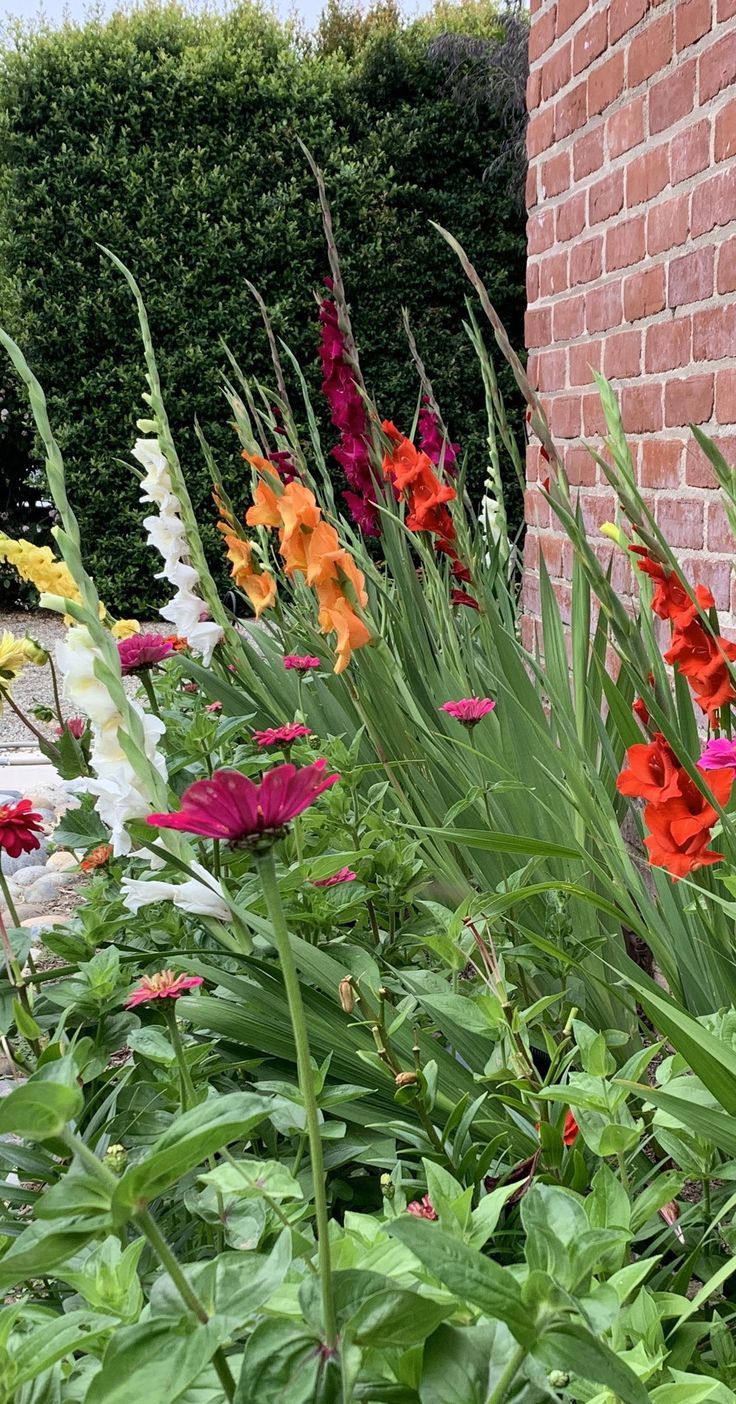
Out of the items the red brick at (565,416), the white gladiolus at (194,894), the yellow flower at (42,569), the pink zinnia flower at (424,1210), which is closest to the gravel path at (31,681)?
the yellow flower at (42,569)

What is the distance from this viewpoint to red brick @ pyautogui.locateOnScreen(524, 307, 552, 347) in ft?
8.03

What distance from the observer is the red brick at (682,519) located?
1765 millimetres

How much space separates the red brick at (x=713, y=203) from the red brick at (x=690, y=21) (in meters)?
0.23

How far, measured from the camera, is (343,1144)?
0.88 m

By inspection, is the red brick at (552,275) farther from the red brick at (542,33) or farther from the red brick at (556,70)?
the red brick at (542,33)

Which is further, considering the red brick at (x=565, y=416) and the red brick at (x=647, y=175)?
the red brick at (x=565, y=416)

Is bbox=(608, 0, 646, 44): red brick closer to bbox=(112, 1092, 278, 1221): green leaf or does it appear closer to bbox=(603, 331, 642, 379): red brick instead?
bbox=(603, 331, 642, 379): red brick

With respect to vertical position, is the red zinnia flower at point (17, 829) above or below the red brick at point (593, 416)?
below

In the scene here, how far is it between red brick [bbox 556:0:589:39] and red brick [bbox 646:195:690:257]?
596 mm

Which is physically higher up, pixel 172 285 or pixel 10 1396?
pixel 172 285

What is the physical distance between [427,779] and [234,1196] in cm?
98

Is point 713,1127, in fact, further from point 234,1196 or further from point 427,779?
point 427,779

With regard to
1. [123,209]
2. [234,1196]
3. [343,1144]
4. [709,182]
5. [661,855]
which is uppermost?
[123,209]

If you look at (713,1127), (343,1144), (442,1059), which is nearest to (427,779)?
(442,1059)
